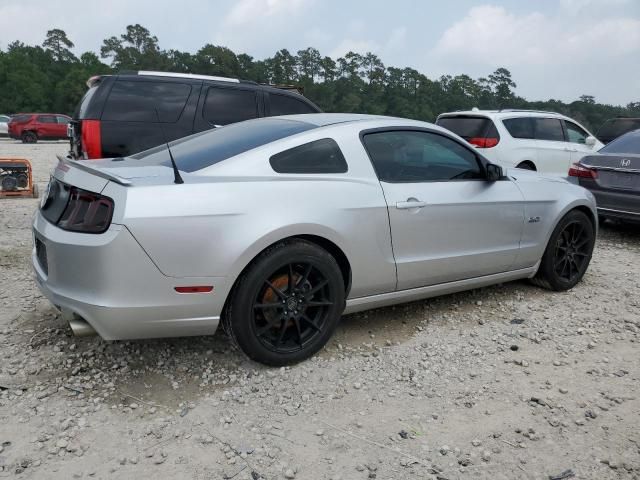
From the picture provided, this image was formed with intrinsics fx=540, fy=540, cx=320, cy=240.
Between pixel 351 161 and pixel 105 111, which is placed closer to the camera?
pixel 351 161

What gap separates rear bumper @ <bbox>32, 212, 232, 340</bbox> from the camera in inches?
103

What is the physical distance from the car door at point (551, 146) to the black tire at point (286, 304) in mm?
7077

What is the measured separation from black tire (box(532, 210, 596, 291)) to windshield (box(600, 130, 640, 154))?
265cm

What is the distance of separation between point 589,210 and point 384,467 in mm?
3492

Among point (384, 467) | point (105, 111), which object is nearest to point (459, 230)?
point (384, 467)

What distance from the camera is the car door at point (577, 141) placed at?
952 centimetres

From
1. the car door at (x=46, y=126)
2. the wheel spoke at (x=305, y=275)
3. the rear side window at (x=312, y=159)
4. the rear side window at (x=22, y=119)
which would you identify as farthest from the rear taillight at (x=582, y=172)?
the rear side window at (x=22, y=119)

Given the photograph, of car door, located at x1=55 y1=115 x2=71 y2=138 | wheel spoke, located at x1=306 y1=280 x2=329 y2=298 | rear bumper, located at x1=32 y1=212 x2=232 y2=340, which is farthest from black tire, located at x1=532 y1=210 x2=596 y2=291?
car door, located at x1=55 y1=115 x2=71 y2=138

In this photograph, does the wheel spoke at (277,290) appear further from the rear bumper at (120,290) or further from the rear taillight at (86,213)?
the rear taillight at (86,213)

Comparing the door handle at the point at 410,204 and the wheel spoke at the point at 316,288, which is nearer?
the wheel spoke at the point at 316,288

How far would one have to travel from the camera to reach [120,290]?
2.65 meters

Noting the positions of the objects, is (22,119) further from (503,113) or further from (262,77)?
(262,77)

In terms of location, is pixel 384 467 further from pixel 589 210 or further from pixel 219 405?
pixel 589 210

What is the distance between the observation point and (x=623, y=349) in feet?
12.0
